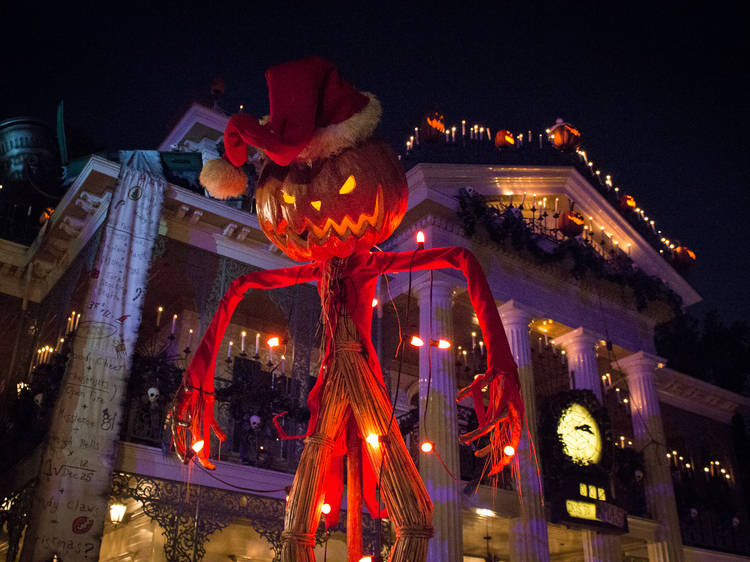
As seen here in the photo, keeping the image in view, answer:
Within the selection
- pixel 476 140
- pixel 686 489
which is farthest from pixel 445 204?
pixel 686 489

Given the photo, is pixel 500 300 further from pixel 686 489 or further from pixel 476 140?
pixel 686 489

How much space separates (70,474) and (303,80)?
5.77 meters

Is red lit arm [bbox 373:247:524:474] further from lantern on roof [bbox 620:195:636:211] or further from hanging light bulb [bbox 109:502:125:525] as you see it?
lantern on roof [bbox 620:195:636:211]

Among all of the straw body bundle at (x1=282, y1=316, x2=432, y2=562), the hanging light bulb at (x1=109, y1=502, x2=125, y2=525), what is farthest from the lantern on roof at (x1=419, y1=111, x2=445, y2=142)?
the straw body bundle at (x1=282, y1=316, x2=432, y2=562)

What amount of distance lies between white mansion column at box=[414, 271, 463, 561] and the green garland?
1.32 metres

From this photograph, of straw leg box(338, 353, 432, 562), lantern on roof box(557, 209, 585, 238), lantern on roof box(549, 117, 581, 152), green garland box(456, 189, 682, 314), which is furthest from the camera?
lantern on roof box(549, 117, 581, 152)

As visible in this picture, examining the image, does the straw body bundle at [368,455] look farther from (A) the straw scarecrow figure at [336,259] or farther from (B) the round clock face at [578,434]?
(B) the round clock face at [578,434]

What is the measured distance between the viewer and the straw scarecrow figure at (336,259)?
3.83 meters

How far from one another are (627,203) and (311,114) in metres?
12.9

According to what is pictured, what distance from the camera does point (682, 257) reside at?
16.4m

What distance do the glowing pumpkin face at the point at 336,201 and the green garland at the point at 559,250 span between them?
24.9 ft

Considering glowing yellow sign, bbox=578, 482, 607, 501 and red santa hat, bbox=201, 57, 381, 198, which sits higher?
red santa hat, bbox=201, 57, 381, 198

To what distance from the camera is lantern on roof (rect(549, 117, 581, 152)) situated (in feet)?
45.5

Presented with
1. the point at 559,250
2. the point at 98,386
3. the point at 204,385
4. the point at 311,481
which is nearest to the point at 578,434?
→ the point at 559,250
